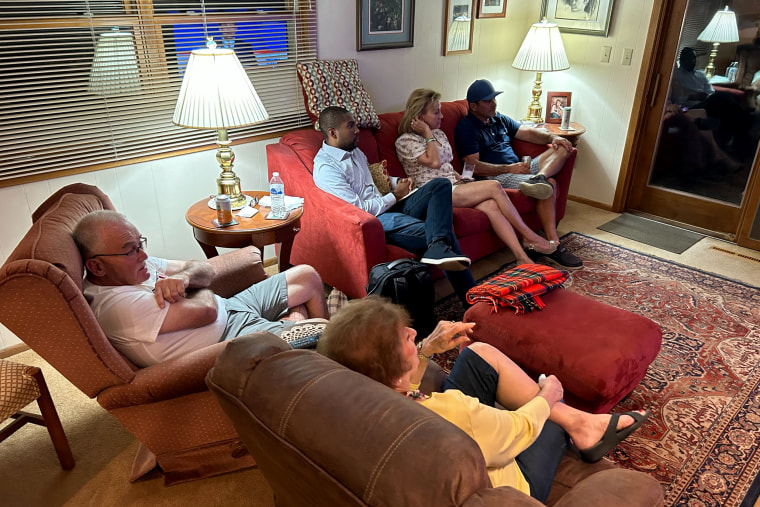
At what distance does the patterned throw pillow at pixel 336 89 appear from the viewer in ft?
10.4

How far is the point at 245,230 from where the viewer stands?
253 cm

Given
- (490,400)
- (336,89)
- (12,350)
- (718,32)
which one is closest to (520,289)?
(490,400)

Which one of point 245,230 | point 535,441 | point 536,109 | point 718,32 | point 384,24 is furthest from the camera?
point 536,109

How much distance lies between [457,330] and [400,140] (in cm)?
191

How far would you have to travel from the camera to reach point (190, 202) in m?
3.08

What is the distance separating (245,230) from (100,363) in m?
1.03

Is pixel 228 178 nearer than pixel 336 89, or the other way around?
pixel 228 178

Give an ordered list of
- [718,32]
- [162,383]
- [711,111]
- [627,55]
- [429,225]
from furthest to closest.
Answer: [627,55], [711,111], [718,32], [429,225], [162,383]

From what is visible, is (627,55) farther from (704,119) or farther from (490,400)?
(490,400)

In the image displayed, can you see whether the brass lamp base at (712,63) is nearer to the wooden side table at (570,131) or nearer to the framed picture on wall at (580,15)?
the framed picture on wall at (580,15)

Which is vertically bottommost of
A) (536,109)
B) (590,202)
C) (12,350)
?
(12,350)

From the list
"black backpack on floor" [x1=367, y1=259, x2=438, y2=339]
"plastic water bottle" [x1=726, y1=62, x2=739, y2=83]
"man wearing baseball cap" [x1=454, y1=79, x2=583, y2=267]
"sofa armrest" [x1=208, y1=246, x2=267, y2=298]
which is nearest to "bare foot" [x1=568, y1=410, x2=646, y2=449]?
"black backpack on floor" [x1=367, y1=259, x2=438, y2=339]

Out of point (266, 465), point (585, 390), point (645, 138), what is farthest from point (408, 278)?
point (645, 138)

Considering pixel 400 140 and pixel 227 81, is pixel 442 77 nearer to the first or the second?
pixel 400 140
